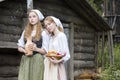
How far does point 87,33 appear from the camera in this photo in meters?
14.5

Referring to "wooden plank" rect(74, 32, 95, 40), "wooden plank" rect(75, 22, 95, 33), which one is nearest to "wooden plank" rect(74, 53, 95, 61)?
"wooden plank" rect(74, 32, 95, 40)

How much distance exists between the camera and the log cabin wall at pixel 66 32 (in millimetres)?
10895

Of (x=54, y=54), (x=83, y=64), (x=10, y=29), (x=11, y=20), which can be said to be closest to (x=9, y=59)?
(x=10, y=29)

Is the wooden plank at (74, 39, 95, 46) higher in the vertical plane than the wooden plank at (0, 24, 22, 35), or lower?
lower

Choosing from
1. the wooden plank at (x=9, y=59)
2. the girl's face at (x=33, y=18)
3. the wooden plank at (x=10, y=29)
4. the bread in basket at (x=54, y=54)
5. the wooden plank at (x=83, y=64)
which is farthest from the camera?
the wooden plank at (x=83, y=64)

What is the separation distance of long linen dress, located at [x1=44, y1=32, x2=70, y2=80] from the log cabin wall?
2.70m

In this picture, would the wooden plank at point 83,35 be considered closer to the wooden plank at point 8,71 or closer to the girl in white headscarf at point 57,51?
the wooden plank at point 8,71

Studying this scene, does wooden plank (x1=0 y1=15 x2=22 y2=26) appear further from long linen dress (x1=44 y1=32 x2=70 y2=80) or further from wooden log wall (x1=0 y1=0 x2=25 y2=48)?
long linen dress (x1=44 y1=32 x2=70 y2=80)

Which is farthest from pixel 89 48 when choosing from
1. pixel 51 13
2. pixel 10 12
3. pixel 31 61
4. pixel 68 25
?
pixel 31 61

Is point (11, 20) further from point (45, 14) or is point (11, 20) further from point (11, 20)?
point (45, 14)

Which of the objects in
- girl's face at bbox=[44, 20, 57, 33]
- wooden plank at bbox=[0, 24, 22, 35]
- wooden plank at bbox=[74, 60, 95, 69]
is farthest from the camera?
wooden plank at bbox=[74, 60, 95, 69]

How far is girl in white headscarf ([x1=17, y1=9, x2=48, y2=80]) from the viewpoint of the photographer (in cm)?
738

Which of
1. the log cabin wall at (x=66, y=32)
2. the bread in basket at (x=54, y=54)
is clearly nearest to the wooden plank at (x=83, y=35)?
the log cabin wall at (x=66, y=32)

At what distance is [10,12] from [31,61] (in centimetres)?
389
